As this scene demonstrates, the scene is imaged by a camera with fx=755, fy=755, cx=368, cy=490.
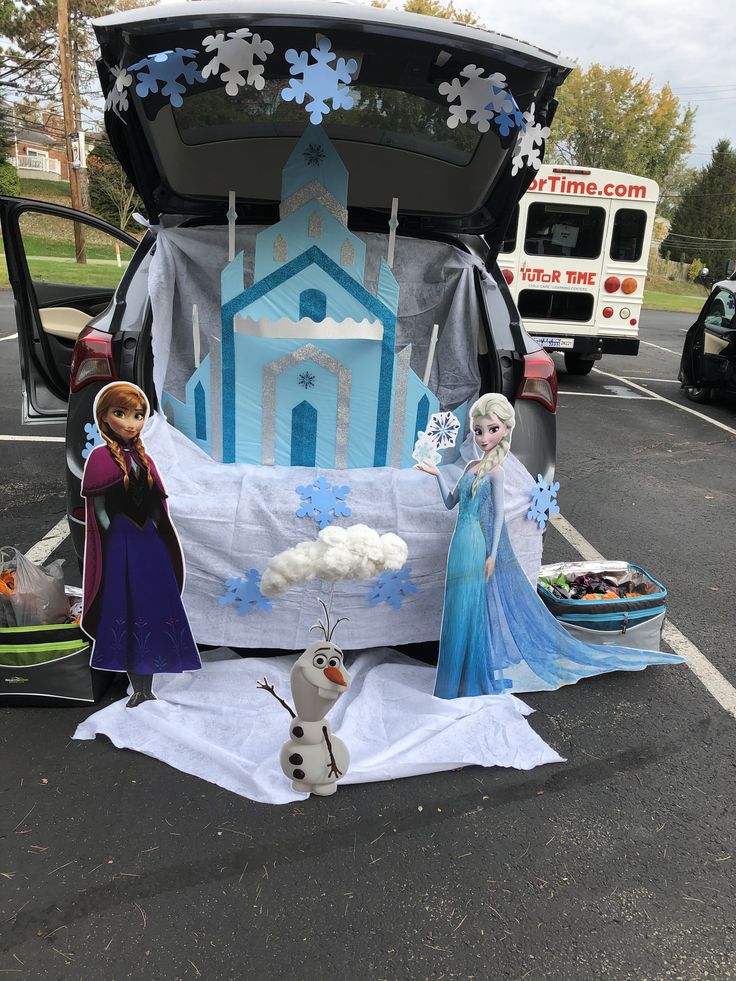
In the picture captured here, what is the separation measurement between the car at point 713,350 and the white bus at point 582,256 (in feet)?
2.69

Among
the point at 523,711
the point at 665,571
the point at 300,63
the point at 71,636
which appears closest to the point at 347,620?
the point at 523,711

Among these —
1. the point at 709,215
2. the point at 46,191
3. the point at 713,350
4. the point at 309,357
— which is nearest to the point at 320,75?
the point at 309,357

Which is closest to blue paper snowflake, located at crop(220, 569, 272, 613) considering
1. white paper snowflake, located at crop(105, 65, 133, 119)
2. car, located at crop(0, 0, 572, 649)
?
car, located at crop(0, 0, 572, 649)

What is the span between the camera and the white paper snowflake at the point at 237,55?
2566mm

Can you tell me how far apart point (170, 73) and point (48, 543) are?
2555 millimetres

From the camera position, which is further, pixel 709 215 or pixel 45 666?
pixel 709 215

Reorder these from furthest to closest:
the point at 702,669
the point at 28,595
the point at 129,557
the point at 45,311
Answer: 1. the point at 45,311
2. the point at 702,669
3. the point at 28,595
4. the point at 129,557

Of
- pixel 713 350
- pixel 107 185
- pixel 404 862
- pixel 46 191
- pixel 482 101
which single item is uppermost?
pixel 46 191

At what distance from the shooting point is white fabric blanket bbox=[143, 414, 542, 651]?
9.37 feet

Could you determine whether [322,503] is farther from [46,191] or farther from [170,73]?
[46,191]

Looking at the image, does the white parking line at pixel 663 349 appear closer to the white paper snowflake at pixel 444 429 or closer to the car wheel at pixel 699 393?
the car wheel at pixel 699 393

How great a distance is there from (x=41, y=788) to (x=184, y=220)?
2614 mm

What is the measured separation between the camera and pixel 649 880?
2166 millimetres

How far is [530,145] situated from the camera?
316 cm
